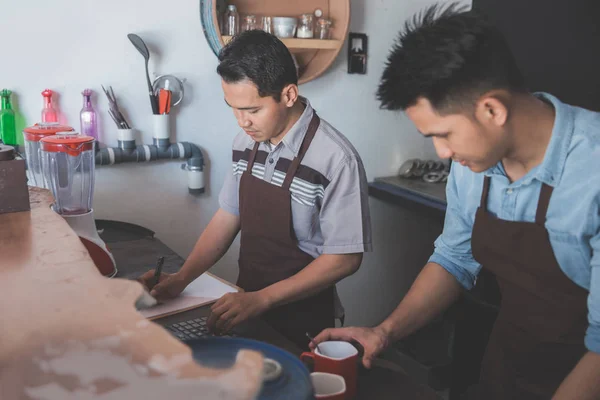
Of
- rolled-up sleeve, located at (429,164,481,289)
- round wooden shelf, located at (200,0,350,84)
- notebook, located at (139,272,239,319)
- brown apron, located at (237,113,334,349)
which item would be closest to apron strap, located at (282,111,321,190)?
brown apron, located at (237,113,334,349)

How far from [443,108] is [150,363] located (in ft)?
2.86

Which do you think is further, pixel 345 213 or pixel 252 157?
pixel 252 157

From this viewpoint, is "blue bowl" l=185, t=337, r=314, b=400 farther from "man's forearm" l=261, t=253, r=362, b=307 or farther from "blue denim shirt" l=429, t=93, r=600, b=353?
"man's forearm" l=261, t=253, r=362, b=307

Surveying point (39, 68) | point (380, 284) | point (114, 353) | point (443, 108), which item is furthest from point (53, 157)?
point (380, 284)

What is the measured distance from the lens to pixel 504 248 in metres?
1.46

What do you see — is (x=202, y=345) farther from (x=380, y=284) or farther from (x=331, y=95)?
(x=380, y=284)

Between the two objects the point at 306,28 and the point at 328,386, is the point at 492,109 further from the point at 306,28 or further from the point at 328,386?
the point at 306,28

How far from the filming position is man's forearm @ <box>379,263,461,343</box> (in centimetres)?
156

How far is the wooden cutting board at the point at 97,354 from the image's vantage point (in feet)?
1.86

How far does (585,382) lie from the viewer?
1.19 metres

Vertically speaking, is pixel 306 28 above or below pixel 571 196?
above

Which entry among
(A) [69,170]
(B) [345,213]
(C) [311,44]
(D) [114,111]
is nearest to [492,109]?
(B) [345,213]

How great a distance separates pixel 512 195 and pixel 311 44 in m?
1.59

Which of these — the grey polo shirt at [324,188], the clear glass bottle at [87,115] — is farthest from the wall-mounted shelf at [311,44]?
the clear glass bottle at [87,115]
